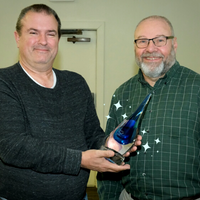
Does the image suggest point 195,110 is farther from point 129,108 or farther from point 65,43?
point 65,43

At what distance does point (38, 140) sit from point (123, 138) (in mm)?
309

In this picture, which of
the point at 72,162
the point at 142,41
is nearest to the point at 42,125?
the point at 72,162

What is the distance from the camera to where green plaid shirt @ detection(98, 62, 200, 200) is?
1162 mm

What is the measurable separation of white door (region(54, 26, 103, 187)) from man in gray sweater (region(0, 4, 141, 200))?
1.53 meters

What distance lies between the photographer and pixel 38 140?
926 mm

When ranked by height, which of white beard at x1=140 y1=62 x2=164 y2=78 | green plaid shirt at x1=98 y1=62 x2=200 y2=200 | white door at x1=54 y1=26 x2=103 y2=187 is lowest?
green plaid shirt at x1=98 y1=62 x2=200 y2=200

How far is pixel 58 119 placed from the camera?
40.8 inches

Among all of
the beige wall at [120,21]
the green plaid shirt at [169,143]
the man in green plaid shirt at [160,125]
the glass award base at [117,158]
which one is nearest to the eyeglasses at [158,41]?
the man in green plaid shirt at [160,125]

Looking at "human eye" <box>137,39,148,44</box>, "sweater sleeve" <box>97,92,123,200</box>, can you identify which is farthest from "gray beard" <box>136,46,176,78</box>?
"sweater sleeve" <box>97,92,123,200</box>

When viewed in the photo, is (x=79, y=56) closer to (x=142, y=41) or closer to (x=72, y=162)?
(x=142, y=41)

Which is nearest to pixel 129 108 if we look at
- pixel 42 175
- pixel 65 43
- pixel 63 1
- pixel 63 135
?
pixel 63 135

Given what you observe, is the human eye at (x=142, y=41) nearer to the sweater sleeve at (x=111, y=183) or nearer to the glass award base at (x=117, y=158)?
the sweater sleeve at (x=111, y=183)

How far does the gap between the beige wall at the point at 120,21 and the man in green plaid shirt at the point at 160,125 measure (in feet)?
4.25

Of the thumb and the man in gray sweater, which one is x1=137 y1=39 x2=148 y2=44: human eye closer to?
the man in gray sweater
